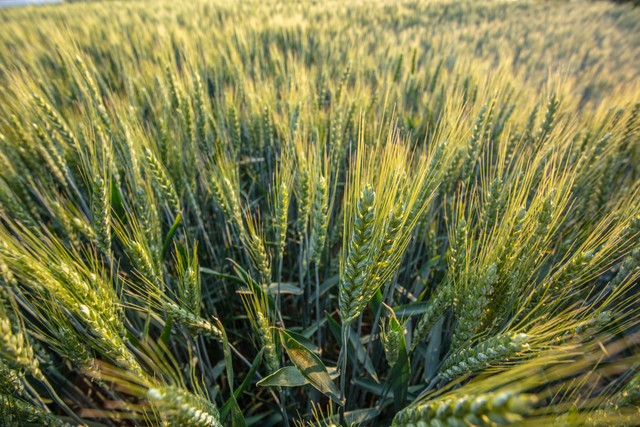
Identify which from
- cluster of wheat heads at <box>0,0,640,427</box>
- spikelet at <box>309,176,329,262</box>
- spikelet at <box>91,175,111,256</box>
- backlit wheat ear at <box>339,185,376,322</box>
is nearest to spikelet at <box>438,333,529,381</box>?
cluster of wheat heads at <box>0,0,640,427</box>

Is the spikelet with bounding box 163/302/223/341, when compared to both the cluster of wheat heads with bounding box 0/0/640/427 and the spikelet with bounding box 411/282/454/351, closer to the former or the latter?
the cluster of wheat heads with bounding box 0/0/640/427

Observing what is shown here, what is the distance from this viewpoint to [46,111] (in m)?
1.41

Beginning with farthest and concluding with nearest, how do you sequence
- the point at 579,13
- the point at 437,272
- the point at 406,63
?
the point at 579,13
the point at 406,63
the point at 437,272

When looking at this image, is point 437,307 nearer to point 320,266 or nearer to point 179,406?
point 179,406

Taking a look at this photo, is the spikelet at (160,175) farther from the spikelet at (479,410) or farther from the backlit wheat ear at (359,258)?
→ the spikelet at (479,410)

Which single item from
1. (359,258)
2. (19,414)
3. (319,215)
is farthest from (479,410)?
(19,414)

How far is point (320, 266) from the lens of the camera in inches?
66.1

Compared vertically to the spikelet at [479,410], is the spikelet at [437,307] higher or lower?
lower

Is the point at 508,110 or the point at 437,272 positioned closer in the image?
the point at 437,272

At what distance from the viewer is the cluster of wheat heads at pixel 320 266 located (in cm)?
79

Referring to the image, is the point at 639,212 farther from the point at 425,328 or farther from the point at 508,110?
the point at 508,110

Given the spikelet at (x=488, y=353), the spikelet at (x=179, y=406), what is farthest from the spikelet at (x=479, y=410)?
the spikelet at (x=179, y=406)

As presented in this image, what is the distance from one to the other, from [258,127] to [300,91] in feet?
1.13

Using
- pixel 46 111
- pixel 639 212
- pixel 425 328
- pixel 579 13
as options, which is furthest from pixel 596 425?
pixel 579 13
